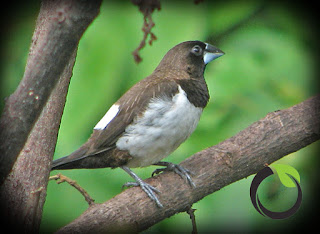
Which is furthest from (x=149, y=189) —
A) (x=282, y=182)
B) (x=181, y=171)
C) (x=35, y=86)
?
(x=35, y=86)

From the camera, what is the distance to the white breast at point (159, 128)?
114 inches

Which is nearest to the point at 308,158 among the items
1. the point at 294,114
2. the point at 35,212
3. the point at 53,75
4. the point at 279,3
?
the point at 294,114

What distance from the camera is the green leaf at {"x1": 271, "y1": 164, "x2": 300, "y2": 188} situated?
2998 mm

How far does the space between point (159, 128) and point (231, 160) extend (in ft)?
1.40

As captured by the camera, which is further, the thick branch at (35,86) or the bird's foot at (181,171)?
the bird's foot at (181,171)

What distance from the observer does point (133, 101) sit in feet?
9.73

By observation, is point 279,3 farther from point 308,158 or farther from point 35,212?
Answer: point 35,212

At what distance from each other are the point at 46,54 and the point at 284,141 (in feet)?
5.22

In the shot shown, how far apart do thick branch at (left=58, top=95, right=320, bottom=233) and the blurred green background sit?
0.34 meters

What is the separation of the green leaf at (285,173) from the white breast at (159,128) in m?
0.56

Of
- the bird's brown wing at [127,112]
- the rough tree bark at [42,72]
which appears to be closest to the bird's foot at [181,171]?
the bird's brown wing at [127,112]

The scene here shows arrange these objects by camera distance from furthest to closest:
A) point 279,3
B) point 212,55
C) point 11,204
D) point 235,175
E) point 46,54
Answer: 1. point 279,3
2. point 212,55
3. point 235,175
4. point 11,204
5. point 46,54

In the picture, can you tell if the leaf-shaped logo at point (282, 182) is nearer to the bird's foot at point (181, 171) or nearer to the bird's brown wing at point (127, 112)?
the bird's foot at point (181, 171)

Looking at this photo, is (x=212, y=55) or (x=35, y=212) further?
(x=212, y=55)
